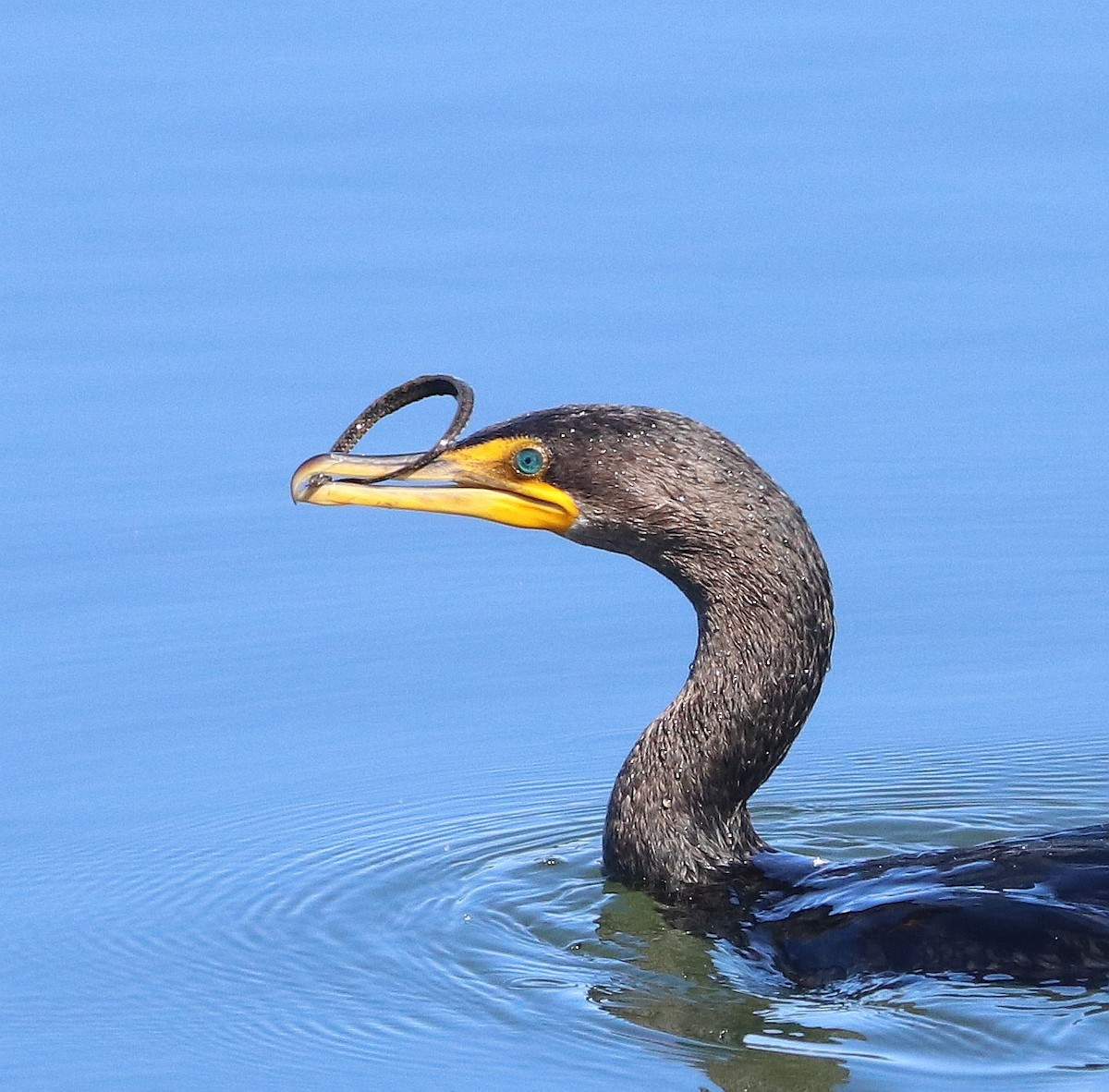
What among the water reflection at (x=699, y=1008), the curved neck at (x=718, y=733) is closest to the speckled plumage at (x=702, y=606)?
→ the curved neck at (x=718, y=733)

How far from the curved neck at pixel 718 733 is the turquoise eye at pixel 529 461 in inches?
20.7

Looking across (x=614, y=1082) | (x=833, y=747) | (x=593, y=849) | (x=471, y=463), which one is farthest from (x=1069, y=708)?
(x=614, y=1082)

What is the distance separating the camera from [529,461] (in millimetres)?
9031

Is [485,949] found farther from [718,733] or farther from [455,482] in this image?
[455,482]

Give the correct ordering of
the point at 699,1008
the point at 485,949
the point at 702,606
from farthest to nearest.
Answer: the point at 702,606 → the point at 485,949 → the point at 699,1008

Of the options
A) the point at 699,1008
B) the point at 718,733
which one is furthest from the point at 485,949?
the point at 718,733

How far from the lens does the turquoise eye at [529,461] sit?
29.6 feet

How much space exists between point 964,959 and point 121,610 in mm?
4106

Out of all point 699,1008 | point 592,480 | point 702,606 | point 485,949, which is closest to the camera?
point 699,1008

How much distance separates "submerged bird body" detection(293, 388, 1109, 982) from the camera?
838 centimetres

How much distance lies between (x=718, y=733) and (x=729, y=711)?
73 millimetres

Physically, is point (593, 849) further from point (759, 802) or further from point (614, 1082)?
point (614, 1082)

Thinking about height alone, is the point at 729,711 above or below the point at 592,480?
below

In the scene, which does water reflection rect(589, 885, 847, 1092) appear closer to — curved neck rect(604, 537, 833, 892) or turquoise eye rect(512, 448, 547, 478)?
curved neck rect(604, 537, 833, 892)
